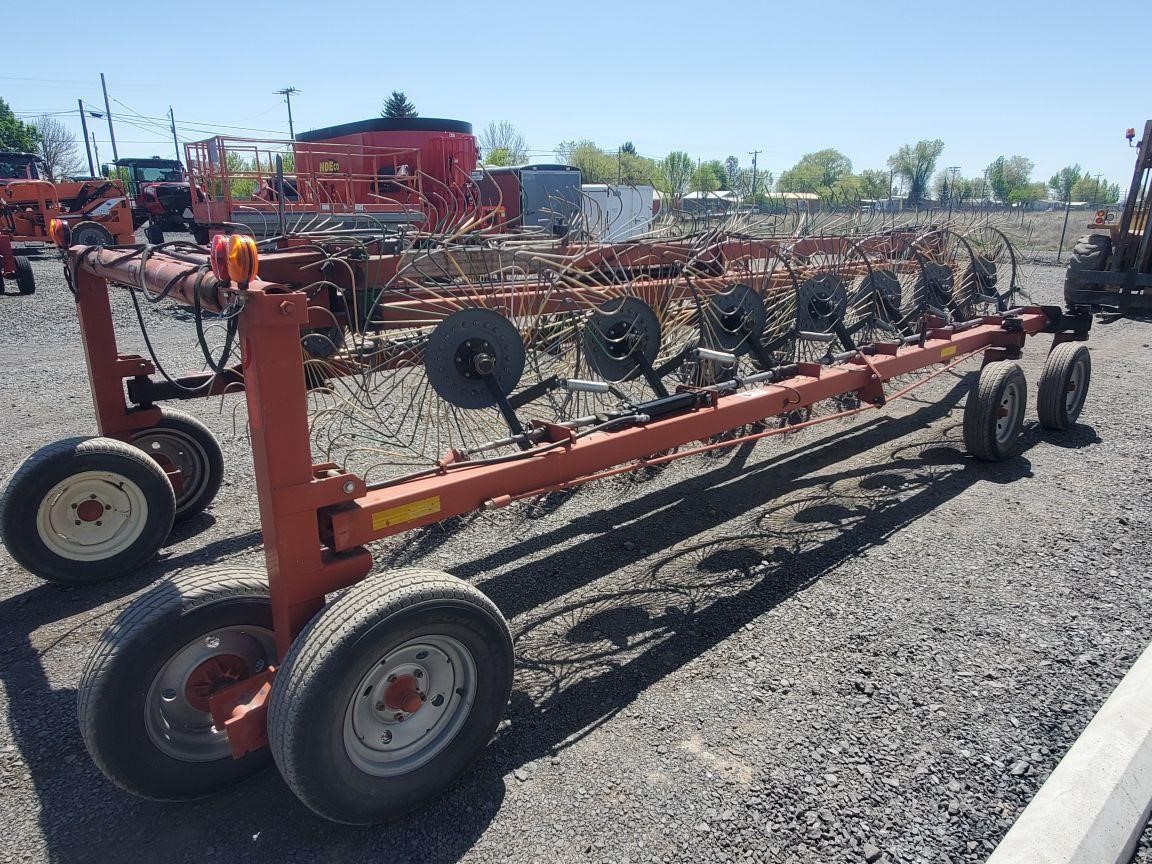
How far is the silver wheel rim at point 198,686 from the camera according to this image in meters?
2.49

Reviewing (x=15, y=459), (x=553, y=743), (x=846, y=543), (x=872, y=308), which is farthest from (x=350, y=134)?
(x=553, y=743)

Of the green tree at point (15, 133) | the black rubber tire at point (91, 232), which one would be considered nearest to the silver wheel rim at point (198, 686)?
the black rubber tire at point (91, 232)

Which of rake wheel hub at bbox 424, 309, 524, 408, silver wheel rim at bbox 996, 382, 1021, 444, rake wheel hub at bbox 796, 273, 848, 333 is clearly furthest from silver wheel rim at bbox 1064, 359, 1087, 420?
rake wheel hub at bbox 424, 309, 524, 408

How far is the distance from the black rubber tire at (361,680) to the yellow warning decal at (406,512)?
243 millimetres

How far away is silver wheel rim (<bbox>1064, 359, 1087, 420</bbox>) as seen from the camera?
20.8 feet

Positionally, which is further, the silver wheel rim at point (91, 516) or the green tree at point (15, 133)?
the green tree at point (15, 133)

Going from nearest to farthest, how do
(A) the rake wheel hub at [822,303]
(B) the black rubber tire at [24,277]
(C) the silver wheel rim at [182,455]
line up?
(C) the silver wheel rim at [182,455]
(A) the rake wheel hub at [822,303]
(B) the black rubber tire at [24,277]

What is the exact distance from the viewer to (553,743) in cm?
284

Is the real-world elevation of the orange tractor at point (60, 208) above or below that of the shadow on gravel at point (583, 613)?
above

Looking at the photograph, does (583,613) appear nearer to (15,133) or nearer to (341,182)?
(341,182)

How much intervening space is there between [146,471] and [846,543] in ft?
12.7

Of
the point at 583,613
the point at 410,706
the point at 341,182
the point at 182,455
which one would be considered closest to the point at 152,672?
the point at 410,706

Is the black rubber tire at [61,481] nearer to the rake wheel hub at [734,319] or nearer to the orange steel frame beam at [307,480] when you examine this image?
the orange steel frame beam at [307,480]

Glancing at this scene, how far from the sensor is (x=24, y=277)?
12922 millimetres
